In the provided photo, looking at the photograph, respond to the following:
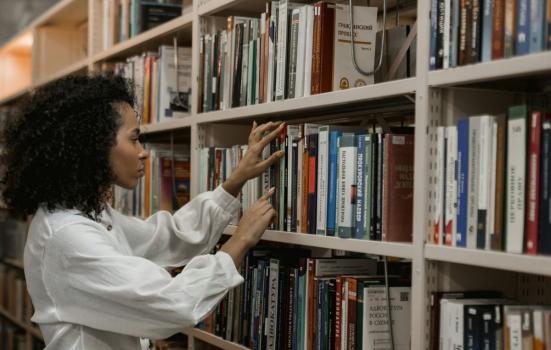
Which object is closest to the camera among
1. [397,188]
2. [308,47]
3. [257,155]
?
[397,188]

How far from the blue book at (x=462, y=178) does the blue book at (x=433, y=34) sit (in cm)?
14

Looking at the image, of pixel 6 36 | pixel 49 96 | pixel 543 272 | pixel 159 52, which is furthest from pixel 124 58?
pixel 6 36

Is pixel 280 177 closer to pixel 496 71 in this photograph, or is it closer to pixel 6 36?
pixel 496 71

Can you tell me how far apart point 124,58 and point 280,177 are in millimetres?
1590

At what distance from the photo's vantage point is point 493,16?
4.37ft

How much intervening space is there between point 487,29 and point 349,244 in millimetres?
573

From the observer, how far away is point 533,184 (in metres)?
1.25

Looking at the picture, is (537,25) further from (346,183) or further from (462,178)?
(346,183)

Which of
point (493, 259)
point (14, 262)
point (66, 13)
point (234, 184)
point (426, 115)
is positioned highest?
point (66, 13)

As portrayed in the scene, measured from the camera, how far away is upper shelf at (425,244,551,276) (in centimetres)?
121

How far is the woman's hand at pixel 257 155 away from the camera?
6.38 feet

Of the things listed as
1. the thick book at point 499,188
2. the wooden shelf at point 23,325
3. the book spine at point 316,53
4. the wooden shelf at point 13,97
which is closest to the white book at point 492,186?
the thick book at point 499,188

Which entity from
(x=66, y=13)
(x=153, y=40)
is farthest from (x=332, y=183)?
(x=66, y=13)

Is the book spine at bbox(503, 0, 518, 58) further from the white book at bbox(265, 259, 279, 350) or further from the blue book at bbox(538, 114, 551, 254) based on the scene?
the white book at bbox(265, 259, 279, 350)
